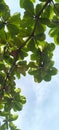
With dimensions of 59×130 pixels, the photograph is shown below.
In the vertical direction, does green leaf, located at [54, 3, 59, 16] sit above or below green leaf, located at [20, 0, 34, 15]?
below

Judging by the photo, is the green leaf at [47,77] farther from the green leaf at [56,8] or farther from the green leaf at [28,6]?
the green leaf at [28,6]

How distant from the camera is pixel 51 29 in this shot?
9844mm

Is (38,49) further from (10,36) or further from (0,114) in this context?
(0,114)

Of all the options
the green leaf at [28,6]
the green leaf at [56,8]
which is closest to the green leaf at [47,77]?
the green leaf at [56,8]

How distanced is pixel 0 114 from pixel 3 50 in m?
3.20

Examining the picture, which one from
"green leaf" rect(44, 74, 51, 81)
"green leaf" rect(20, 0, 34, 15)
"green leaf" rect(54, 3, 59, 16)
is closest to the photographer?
"green leaf" rect(54, 3, 59, 16)

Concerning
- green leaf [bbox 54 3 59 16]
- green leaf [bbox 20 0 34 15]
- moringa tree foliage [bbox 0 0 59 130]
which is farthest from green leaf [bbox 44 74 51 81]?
green leaf [bbox 20 0 34 15]

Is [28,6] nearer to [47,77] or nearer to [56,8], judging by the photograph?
[56,8]

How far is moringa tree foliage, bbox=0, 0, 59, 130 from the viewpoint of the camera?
9.34 meters

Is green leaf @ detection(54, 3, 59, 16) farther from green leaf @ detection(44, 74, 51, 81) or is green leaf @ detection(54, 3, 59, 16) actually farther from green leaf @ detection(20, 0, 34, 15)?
green leaf @ detection(44, 74, 51, 81)

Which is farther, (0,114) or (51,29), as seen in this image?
(0,114)

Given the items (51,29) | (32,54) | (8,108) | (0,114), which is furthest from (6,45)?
(0,114)

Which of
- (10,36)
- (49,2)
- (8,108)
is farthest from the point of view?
(8,108)

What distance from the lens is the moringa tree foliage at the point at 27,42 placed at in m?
9.34
